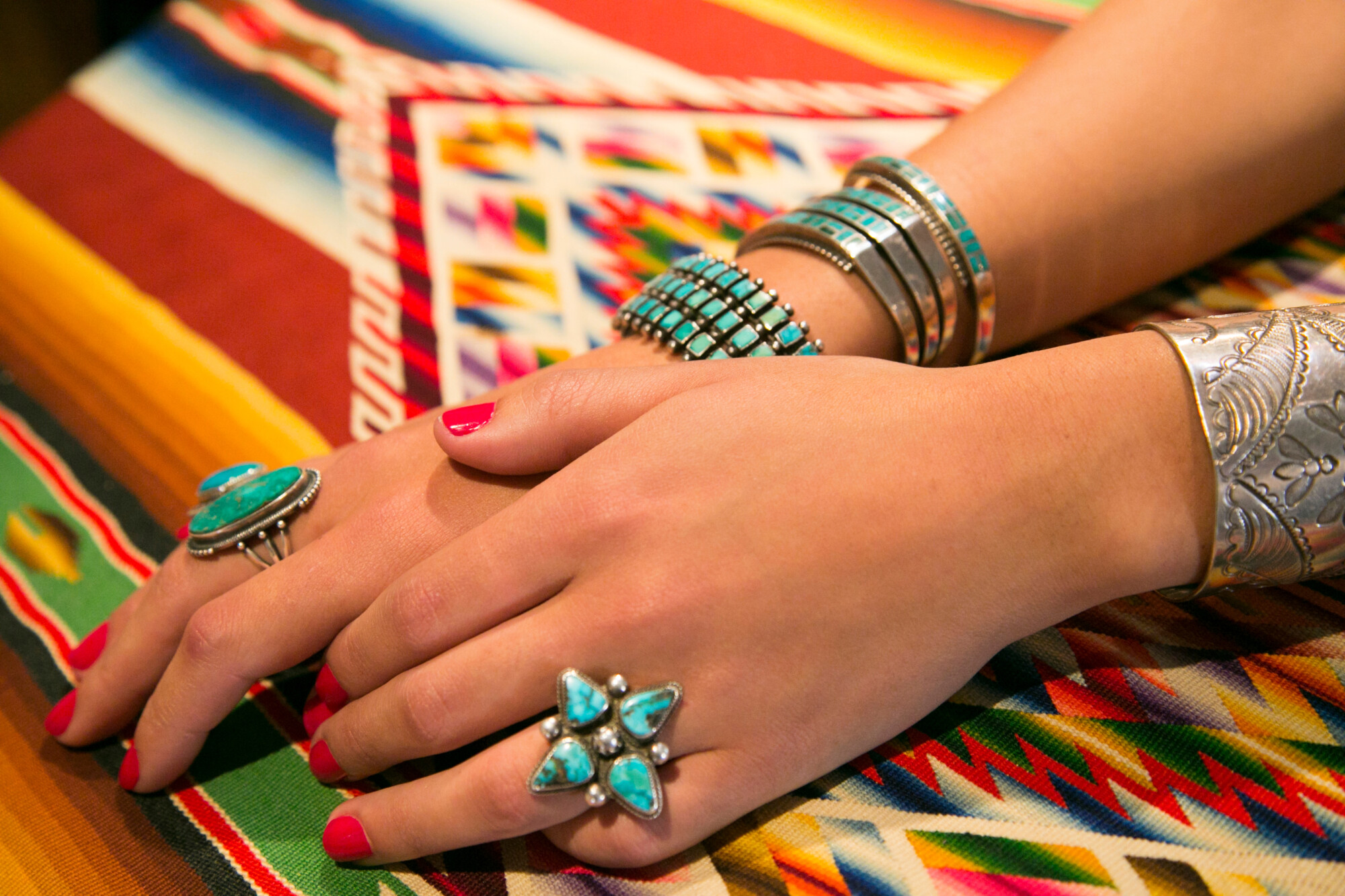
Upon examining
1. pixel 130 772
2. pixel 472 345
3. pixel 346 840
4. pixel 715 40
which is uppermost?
pixel 715 40

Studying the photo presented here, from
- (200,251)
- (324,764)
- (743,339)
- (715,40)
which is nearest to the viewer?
(324,764)

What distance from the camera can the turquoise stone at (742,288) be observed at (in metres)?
0.81

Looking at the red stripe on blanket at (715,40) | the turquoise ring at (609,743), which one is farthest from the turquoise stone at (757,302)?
the red stripe on blanket at (715,40)

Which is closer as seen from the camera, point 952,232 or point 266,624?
point 266,624

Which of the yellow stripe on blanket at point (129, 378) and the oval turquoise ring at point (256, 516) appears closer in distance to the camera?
the oval turquoise ring at point (256, 516)

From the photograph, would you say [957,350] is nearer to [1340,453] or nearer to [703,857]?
[1340,453]

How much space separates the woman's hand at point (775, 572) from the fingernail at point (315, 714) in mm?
64

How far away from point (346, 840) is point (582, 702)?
0.21 m

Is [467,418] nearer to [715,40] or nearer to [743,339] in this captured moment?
[743,339]

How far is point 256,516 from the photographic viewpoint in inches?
29.8

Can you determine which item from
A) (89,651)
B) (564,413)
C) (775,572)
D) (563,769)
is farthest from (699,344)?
(89,651)

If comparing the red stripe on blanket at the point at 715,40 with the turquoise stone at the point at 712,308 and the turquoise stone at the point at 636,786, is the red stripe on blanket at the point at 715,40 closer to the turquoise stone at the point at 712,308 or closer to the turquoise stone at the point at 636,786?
the turquoise stone at the point at 712,308

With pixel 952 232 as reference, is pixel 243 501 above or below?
above

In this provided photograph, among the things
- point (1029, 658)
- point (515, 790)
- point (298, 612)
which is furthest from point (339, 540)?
point (1029, 658)
